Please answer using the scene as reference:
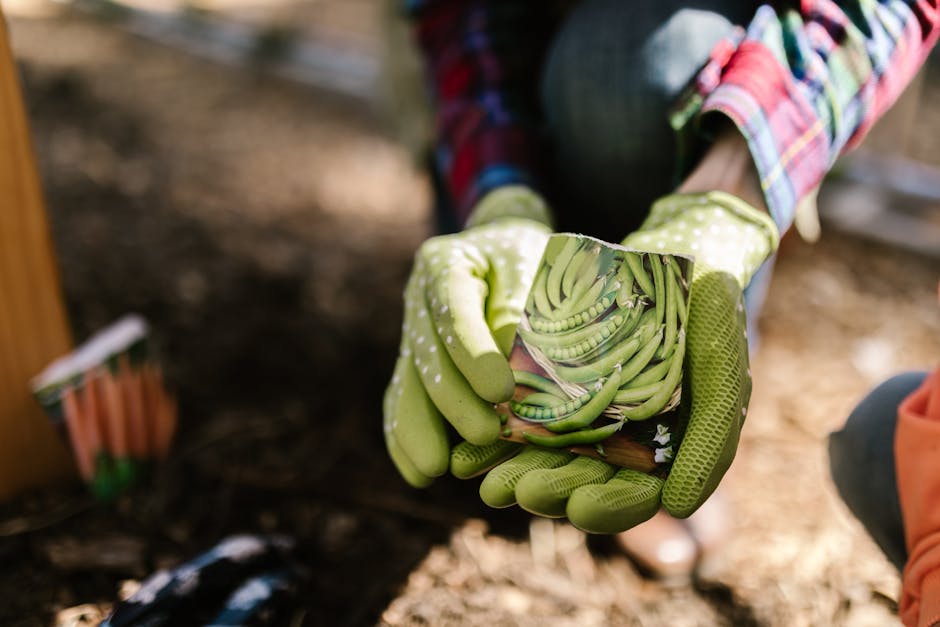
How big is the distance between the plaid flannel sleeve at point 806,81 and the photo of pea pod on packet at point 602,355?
205mm

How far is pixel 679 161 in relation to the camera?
0.93 meters

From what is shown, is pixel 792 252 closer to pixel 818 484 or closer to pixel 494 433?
pixel 818 484

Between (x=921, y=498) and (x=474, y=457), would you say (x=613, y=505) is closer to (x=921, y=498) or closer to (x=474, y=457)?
(x=474, y=457)

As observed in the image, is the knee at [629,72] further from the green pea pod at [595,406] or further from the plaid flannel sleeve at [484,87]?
the green pea pod at [595,406]

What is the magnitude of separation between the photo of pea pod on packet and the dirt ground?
0.34m

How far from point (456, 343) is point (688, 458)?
207 millimetres

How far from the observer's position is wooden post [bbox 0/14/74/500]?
3.20 feet

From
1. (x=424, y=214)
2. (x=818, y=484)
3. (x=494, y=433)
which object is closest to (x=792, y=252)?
(x=818, y=484)

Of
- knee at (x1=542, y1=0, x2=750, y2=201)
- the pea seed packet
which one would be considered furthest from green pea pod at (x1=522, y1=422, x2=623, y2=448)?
the pea seed packet

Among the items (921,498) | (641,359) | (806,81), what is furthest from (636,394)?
(806,81)

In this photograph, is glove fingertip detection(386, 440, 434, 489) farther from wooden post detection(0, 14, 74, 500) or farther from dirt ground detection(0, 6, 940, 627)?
wooden post detection(0, 14, 74, 500)

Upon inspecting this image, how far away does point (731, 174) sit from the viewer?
0.85m

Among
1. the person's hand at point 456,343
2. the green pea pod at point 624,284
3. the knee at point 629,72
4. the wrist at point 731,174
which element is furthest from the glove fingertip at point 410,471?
the knee at point 629,72

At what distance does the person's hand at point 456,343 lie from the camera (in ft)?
2.38
